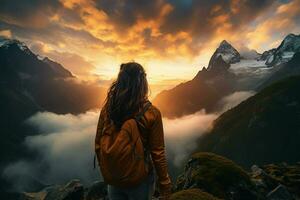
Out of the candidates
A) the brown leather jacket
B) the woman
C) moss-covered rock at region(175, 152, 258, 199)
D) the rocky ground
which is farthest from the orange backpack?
moss-covered rock at region(175, 152, 258, 199)

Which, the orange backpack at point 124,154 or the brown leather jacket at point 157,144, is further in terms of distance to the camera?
the brown leather jacket at point 157,144

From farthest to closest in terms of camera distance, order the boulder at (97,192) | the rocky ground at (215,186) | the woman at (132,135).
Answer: the boulder at (97,192), the rocky ground at (215,186), the woman at (132,135)

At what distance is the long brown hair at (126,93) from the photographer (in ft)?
24.6

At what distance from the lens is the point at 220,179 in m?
19.1

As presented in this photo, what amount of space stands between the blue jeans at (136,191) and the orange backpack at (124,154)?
0.26 meters

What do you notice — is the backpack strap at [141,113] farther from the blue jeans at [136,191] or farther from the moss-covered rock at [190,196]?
the moss-covered rock at [190,196]

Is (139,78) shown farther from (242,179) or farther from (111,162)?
(242,179)

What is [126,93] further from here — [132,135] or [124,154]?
[124,154]

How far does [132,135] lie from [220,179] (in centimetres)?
1318

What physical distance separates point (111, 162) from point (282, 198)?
574 inches

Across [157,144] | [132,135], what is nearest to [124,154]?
[132,135]

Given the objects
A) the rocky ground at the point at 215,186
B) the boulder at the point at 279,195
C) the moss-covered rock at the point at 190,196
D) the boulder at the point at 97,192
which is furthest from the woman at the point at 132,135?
the boulder at the point at 97,192

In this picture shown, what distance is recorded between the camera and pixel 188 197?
50.5 feet

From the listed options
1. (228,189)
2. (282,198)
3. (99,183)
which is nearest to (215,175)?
(228,189)
